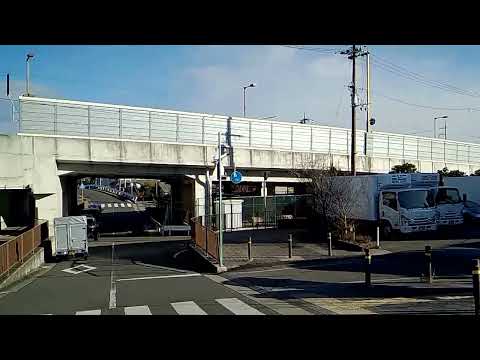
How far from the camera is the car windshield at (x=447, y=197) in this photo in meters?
29.6

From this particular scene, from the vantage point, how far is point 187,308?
1318 cm

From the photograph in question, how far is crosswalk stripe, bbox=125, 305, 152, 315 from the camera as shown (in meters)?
12.7

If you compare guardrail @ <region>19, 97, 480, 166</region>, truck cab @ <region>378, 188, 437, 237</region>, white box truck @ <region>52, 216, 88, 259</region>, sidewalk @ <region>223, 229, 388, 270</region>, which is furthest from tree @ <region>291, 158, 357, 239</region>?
guardrail @ <region>19, 97, 480, 166</region>

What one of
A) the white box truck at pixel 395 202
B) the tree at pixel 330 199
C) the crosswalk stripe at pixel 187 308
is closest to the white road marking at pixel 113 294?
the crosswalk stripe at pixel 187 308

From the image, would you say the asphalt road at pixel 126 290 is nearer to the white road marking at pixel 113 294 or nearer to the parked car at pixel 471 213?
the white road marking at pixel 113 294

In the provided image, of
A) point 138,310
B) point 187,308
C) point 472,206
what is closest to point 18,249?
point 138,310

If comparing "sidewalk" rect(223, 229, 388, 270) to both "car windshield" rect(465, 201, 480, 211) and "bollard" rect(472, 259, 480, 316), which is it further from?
"car windshield" rect(465, 201, 480, 211)

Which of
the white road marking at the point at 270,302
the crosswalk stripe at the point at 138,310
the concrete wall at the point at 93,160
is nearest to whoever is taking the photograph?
the white road marking at the point at 270,302

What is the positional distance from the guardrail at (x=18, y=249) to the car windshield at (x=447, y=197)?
70.7ft

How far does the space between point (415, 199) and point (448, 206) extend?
109 inches

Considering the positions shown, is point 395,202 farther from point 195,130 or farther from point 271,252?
point 195,130

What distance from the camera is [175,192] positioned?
59.6 m
